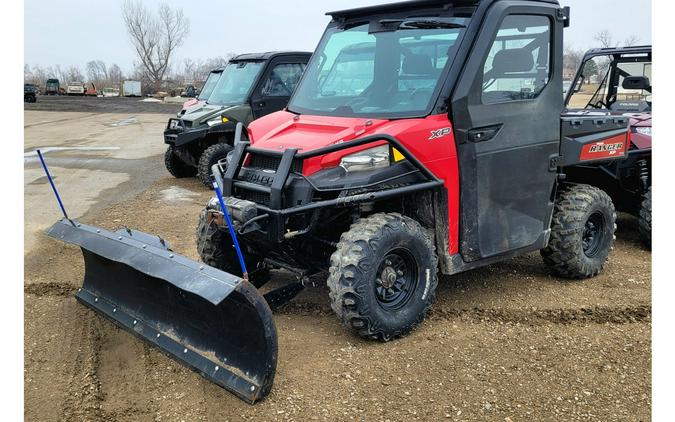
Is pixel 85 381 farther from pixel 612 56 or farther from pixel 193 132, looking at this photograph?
pixel 612 56

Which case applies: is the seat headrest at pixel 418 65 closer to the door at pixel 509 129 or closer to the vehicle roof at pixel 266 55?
the door at pixel 509 129

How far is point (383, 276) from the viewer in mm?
4230

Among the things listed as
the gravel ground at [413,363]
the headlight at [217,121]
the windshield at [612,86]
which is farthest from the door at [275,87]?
the gravel ground at [413,363]

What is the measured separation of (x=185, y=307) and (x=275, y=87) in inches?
286

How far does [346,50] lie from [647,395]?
3.22 m

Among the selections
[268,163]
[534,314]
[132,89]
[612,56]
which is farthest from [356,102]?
[132,89]

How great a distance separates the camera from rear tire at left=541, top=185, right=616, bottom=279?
211 inches

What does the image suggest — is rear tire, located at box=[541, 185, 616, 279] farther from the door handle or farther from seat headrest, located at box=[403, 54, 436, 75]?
seat headrest, located at box=[403, 54, 436, 75]

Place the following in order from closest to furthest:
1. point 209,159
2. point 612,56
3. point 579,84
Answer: point 612,56 → point 579,84 → point 209,159

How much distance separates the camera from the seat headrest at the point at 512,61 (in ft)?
15.2

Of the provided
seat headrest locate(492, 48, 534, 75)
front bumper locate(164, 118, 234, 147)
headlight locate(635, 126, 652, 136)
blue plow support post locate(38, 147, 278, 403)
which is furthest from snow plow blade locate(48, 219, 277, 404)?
front bumper locate(164, 118, 234, 147)

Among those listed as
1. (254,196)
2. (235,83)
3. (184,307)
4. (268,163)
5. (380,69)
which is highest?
(235,83)

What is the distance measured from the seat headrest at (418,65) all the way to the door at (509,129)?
27 centimetres

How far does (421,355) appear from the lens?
4.10m
